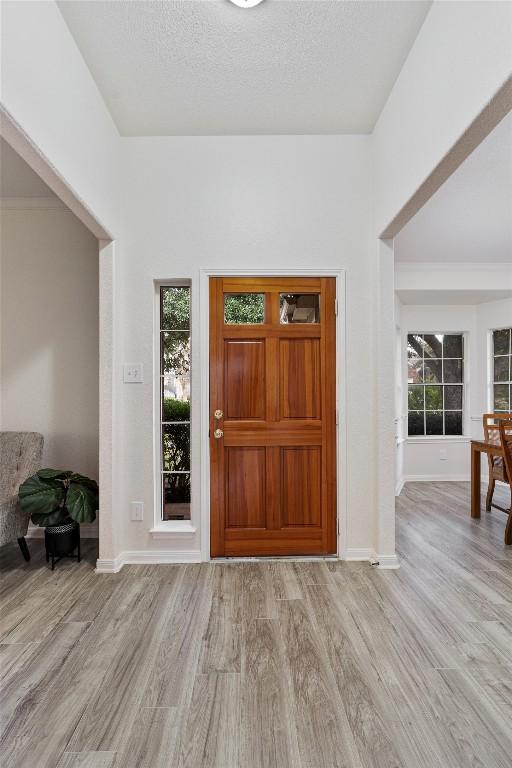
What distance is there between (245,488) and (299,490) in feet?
1.30

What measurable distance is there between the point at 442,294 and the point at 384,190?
3.33 metres

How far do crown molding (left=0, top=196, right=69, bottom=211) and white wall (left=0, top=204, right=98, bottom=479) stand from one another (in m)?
0.01

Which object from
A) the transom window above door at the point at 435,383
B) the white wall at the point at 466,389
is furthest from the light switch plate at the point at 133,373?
the transom window above door at the point at 435,383

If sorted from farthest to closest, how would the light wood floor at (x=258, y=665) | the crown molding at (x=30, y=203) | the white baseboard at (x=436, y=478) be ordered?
1. the white baseboard at (x=436, y=478)
2. the crown molding at (x=30, y=203)
3. the light wood floor at (x=258, y=665)

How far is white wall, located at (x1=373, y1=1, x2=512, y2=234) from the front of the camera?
1.64 metres

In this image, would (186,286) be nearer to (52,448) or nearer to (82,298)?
(82,298)

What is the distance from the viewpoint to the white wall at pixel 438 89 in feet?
5.37

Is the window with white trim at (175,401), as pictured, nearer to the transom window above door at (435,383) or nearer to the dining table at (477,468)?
the dining table at (477,468)

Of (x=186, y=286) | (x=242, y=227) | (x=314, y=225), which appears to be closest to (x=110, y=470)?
(x=186, y=286)

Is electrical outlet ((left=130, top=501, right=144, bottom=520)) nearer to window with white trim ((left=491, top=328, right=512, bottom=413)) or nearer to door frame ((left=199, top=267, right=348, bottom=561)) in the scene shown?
door frame ((left=199, top=267, right=348, bottom=561))

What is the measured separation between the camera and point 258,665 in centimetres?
205

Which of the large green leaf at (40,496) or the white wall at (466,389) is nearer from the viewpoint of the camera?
the large green leaf at (40,496)

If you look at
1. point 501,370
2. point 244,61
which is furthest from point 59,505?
point 501,370

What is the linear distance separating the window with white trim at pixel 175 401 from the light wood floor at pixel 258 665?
51 centimetres
